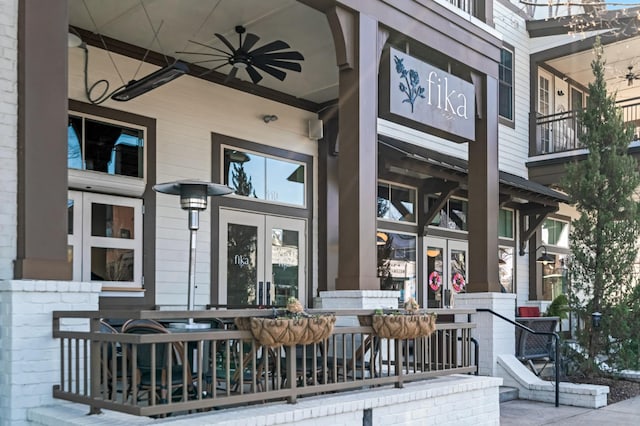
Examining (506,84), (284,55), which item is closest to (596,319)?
(284,55)

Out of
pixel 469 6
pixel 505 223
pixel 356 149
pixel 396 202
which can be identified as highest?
pixel 469 6

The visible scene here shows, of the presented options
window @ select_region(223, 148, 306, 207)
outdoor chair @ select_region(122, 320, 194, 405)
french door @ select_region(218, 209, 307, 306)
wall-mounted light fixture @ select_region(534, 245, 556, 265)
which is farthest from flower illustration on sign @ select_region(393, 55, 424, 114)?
wall-mounted light fixture @ select_region(534, 245, 556, 265)

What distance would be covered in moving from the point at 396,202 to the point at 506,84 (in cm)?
404

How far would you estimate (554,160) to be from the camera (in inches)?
519

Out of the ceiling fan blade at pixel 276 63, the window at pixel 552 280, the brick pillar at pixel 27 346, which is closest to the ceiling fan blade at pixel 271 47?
the ceiling fan blade at pixel 276 63

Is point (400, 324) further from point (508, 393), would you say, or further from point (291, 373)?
point (508, 393)

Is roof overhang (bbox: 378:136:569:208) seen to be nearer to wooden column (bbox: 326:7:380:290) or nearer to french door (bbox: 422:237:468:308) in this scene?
french door (bbox: 422:237:468:308)

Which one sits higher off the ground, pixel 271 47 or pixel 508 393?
pixel 271 47

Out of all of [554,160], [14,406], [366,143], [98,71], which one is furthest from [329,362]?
[554,160]

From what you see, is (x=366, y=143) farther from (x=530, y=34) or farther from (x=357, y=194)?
(x=530, y=34)

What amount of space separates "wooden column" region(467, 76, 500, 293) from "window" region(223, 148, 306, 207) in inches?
101

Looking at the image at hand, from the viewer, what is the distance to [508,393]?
7.52 metres

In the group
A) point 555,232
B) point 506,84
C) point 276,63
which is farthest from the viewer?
point 555,232

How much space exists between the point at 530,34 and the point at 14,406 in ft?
41.8
